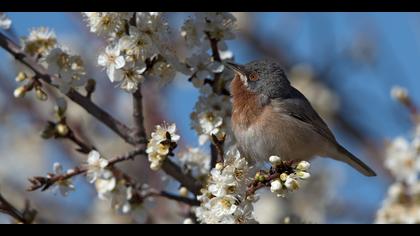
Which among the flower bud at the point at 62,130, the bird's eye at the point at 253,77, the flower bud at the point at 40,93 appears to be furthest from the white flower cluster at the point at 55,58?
the bird's eye at the point at 253,77

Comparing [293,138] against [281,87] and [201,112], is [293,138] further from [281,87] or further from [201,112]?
[201,112]

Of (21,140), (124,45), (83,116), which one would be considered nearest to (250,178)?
(124,45)

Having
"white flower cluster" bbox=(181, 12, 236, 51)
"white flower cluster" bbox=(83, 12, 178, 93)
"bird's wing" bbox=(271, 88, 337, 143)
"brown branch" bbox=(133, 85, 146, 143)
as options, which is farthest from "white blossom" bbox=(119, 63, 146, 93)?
"bird's wing" bbox=(271, 88, 337, 143)

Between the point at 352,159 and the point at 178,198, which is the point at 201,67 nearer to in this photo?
the point at 178,198

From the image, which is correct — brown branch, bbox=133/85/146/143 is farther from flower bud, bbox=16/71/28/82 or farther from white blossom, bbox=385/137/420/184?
white blossom, bbox=385/137/420/184

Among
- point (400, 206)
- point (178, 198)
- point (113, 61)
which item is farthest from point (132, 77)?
point (400, 206)

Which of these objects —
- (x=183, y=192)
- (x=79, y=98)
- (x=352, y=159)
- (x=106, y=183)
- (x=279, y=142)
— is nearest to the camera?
(x=106, y=183)
